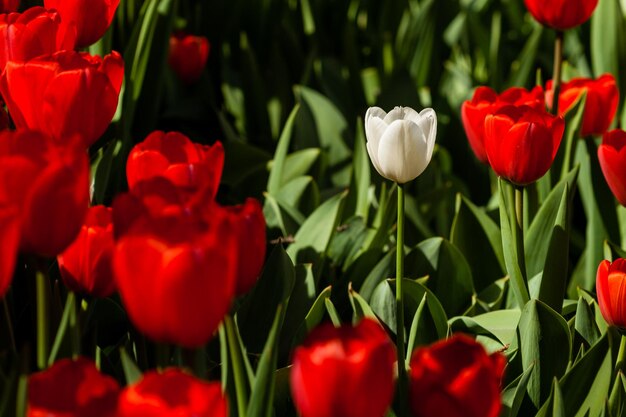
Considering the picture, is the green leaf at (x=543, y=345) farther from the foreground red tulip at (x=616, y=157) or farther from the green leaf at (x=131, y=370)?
the green leaf at (x=131, y=370)

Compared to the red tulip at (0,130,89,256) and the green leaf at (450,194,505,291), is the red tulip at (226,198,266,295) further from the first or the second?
the green leaf at (450,194,505,291)

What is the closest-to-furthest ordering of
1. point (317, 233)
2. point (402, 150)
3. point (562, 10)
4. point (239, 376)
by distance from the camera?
point (239, 376)
point (402, 150)
point (317, 233)
point (562, 10)

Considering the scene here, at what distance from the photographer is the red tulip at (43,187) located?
29.7 inches

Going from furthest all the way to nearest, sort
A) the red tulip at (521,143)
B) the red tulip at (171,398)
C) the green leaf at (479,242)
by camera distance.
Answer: the green leaf at (479,242) < the red tulip at (521,143) < the red tulip at (171,398)

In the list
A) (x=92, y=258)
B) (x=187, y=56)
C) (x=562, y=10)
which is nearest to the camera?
(x=92, y=258)

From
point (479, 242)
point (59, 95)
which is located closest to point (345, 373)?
point (59, 95)

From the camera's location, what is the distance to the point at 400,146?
3.67 ft

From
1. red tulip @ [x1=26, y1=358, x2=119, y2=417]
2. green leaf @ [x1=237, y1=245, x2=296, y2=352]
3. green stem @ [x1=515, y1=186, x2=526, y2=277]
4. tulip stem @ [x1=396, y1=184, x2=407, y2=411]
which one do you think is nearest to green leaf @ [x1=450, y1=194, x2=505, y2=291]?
green stem @ [x1=515, y1=186, x2=526, y2=277]

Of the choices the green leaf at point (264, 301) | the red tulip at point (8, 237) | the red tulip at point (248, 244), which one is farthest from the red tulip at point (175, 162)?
the green leaf at point (264, 301)

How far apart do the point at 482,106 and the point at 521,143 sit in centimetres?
17

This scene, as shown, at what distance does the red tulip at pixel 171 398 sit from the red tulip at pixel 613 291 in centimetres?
59

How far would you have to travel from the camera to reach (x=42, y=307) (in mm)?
817

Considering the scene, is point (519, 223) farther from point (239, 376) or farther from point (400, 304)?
point (239, 376)

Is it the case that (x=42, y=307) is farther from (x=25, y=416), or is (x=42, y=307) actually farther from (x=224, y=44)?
(x=224, y=44)
